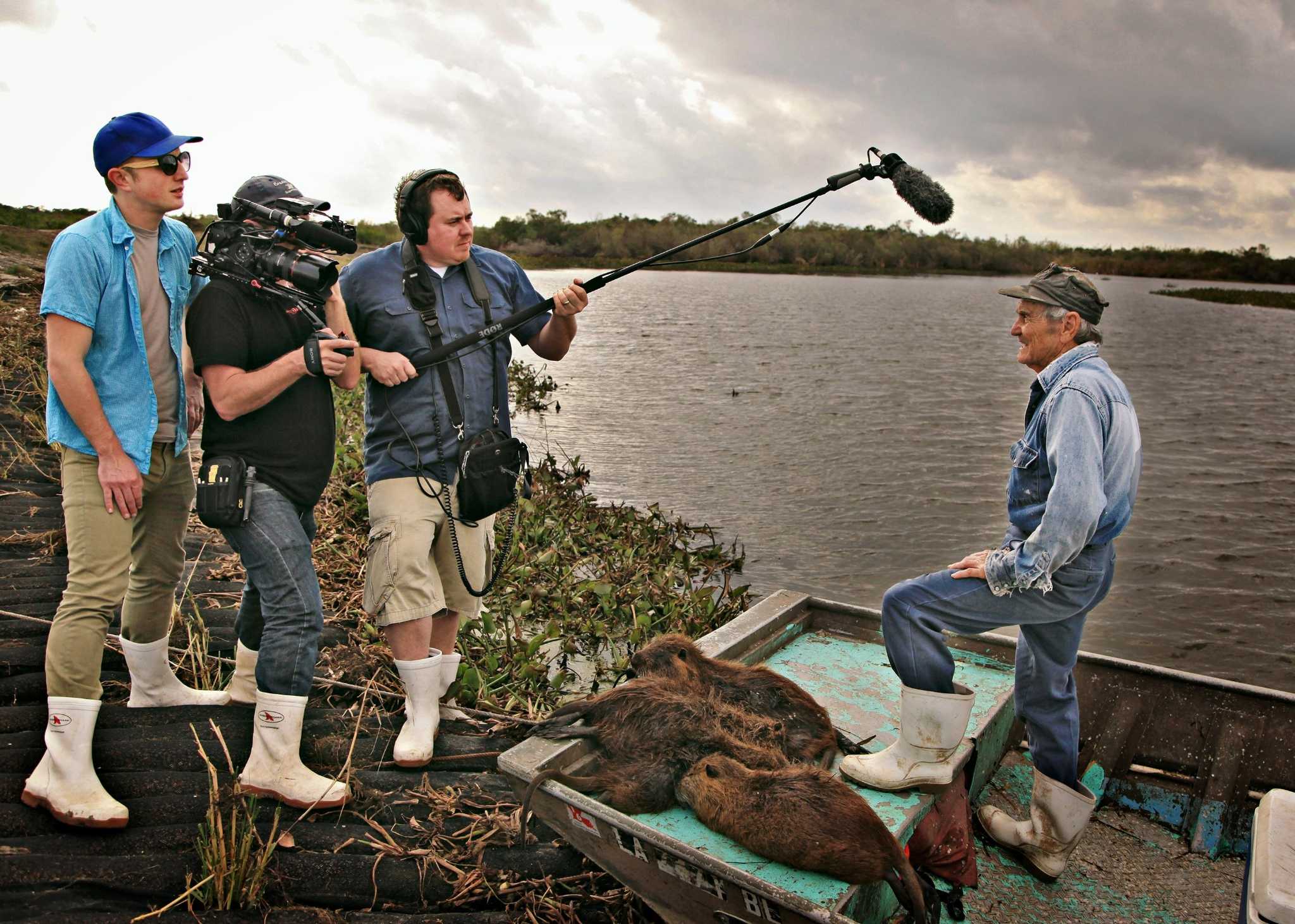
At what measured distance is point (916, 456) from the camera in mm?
15867

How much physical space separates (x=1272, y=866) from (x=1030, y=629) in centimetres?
133

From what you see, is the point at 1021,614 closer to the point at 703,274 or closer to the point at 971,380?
the point at 971,380

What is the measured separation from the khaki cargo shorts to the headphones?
43.4 inches

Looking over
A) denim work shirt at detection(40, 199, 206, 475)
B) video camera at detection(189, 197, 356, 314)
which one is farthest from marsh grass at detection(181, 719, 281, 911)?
video camera at detection(189, 197, 356, 314)

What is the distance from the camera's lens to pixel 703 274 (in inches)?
3196

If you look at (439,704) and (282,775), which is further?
(439,704)

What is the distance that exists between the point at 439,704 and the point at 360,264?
2.23m

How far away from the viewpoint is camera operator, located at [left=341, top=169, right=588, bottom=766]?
3.95m

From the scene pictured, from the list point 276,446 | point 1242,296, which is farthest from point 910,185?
point 1242,296

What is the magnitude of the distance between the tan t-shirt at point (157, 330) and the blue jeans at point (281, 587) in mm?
523

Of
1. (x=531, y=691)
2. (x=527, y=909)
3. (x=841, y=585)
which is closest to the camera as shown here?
(x=527, y=909)

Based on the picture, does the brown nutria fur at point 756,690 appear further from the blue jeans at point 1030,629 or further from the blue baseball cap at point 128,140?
the blue baseball cap at point 128,140

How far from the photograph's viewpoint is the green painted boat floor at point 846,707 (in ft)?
10.7

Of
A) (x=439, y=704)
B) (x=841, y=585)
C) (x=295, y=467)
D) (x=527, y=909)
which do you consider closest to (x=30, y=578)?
(x=439, y=704)
